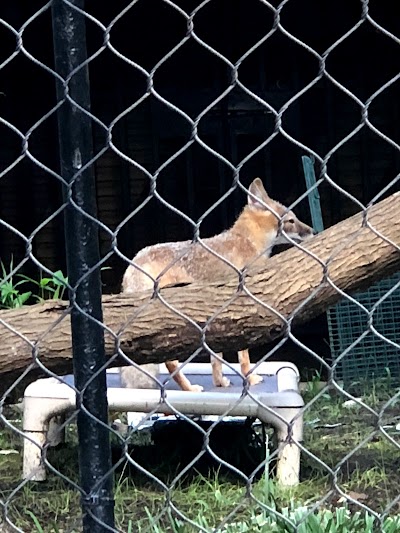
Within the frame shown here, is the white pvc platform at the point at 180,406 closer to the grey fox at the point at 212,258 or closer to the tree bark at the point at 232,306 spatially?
the grey fox at the point at 212,258

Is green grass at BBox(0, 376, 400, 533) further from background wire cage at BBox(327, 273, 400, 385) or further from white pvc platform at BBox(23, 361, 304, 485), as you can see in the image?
background wire cage at BBox(327, 273, 400, 385)

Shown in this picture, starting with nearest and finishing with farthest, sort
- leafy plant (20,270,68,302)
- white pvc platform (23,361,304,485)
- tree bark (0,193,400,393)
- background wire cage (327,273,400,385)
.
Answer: tree bark (0,193,400,393) → white pvc platform (23,361,304,485) → background wire cage (327,273,400,385) → leafy plant (20,270,68,302)

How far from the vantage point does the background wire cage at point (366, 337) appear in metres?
5.69

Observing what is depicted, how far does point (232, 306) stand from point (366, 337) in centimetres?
318

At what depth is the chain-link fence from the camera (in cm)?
197

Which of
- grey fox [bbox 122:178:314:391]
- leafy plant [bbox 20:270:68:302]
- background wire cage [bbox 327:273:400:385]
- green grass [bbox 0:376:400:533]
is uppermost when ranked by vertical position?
grey fox [bbox 122:178:314:391]

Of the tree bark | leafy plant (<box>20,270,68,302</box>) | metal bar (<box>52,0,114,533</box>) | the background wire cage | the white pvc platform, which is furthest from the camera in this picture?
leafy plant (<box>20,270,68,302</box>)

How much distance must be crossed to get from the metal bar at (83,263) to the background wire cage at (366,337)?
376 cm

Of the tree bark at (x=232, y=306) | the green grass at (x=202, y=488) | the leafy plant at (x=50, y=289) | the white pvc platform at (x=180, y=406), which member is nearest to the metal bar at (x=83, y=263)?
the tree bark at (x=232, y=306)

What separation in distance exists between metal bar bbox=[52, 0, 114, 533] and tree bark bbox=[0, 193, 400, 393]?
53cm

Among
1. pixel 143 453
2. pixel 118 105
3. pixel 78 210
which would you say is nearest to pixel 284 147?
pixel 118 105

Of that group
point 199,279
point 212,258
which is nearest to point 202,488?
point 199,279

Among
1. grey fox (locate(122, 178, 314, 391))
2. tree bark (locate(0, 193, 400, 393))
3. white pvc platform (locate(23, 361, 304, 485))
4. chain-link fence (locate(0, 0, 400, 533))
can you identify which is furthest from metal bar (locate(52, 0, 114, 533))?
grey fox (locate(122, 178, 314, 391))

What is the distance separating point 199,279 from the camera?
4.41 metres
